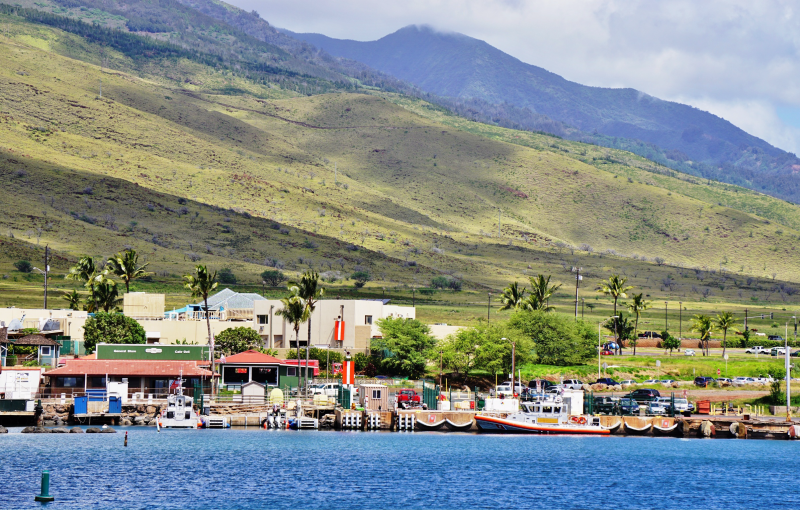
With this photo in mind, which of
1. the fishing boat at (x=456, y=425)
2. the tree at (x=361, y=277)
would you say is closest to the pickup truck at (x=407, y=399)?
the fishing boat at (x=456, y=425)

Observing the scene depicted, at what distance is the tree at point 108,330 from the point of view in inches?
3738

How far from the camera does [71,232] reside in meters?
182

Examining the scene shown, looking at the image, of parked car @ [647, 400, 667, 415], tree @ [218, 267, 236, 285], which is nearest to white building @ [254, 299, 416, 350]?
parked car @ [647, 400, 667, 415]

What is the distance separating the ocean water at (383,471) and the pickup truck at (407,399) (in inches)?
210

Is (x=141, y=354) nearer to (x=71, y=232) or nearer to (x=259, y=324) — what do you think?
(x=259, y=324)

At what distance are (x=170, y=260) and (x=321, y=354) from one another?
3292 inches

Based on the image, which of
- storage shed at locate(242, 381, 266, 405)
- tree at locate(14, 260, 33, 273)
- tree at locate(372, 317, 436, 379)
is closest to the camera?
storage shed at locate(242, 381, 266, 405)

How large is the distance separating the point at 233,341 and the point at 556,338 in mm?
35487

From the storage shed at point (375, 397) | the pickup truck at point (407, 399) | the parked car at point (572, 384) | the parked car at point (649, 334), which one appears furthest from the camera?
the parked car at point (649, 334)

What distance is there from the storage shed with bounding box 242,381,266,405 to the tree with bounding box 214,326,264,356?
62.1 feet

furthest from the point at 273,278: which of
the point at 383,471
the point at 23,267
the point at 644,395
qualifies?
the point at 383,471

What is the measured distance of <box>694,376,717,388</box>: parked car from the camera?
94.1m

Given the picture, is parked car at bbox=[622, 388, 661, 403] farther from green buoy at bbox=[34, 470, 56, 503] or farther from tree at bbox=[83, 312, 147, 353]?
green buoy at bbox=[34, 470, 56, 503]

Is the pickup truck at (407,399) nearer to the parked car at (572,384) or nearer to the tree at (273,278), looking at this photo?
the parked car at (572,384)
